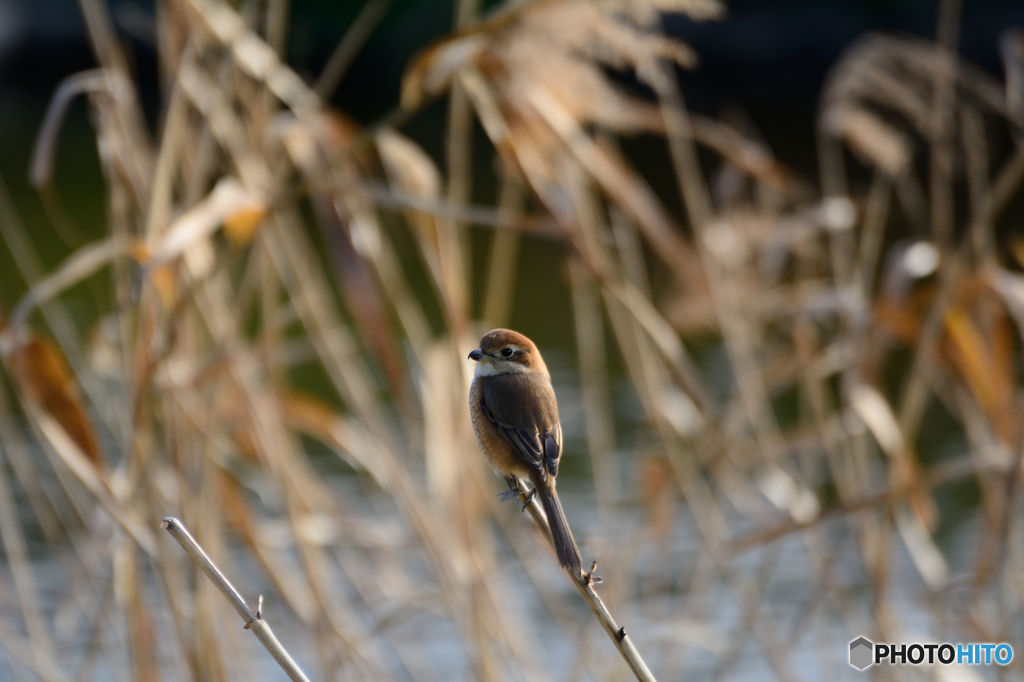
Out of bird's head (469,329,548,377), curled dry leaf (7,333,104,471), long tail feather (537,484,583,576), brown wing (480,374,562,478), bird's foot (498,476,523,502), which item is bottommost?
long tail feather (537,484,583,576)

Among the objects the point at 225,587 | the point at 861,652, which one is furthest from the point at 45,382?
the point at 861,652

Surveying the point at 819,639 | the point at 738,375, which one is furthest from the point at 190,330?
the point at 819,639

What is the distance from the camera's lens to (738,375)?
3121 millimetres

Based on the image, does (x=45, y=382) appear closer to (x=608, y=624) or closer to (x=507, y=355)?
(x=507, y=355)

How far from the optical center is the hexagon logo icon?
2.99 metres

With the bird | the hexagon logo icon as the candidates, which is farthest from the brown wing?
the hexagon logo icon

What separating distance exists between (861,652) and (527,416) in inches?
70.2

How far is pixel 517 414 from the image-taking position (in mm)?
1816

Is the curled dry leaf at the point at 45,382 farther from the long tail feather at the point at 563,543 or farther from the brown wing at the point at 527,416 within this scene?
the long tail feather at the point at 563,543

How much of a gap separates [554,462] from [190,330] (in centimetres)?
137

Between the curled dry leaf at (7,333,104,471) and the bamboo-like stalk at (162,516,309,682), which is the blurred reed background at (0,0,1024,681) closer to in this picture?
the curled dry leaf at (7,333,104,471)

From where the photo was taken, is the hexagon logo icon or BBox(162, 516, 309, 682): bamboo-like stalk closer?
BBox(162, 516, 309, 682): bamboo-like stalk

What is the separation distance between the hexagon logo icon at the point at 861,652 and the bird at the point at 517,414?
63.5 inches

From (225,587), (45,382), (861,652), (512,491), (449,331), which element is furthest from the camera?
(861,652)
